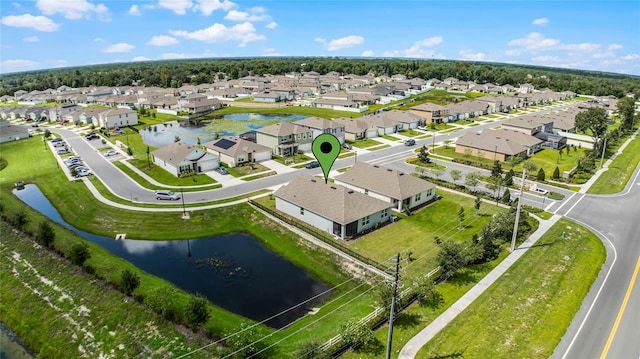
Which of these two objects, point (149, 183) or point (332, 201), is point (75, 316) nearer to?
point (332, 201)

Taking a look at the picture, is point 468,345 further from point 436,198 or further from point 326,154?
point 436,198

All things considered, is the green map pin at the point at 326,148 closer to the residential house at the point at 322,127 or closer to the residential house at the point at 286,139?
the residential house at the point at 286,139

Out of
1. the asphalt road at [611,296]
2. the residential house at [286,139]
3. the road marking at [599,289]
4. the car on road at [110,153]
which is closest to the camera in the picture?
the asphalt road at [611,296]

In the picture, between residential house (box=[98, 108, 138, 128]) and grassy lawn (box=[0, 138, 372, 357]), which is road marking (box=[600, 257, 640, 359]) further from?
residential house (box=[98, 108, 138, 128])

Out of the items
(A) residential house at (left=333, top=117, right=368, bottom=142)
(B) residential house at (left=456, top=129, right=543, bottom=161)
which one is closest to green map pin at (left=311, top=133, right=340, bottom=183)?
(B) residential house at (left=456, top=129, right=543, bottom=161)

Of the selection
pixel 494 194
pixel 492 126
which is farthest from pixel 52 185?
pixel 492 126

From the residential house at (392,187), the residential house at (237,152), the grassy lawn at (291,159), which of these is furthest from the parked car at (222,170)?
the residential house at (392,187)
